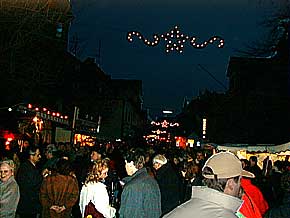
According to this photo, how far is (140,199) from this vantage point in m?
8.21

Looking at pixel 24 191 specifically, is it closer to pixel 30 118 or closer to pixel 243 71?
pixel 30 118

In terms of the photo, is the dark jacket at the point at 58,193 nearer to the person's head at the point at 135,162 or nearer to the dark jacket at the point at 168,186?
the person's head at the point at 135,162

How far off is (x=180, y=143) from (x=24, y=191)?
197 ft

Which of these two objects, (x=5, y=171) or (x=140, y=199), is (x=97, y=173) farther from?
(x=5, y=171)

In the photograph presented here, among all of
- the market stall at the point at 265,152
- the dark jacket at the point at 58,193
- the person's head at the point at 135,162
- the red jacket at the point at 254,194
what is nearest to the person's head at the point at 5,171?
the dark jacket at the point at 58,193

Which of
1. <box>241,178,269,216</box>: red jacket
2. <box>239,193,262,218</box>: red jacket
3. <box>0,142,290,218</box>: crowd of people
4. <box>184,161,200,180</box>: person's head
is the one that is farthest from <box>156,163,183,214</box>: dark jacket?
<box>239,193,262,218</box>: red jacket

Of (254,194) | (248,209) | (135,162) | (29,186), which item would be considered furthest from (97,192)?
(29,186)

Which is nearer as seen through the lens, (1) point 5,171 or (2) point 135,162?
(1) point 5,171

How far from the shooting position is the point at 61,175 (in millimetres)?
9078

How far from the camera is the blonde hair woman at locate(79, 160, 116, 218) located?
820cm

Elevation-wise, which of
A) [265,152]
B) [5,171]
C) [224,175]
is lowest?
[5,171]

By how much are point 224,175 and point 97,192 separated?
517 centimetres

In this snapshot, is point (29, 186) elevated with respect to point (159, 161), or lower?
lower

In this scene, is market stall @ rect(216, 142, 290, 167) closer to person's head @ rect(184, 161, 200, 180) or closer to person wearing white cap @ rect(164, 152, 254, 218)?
person's head @ rect(184, 161, 200, 180)
